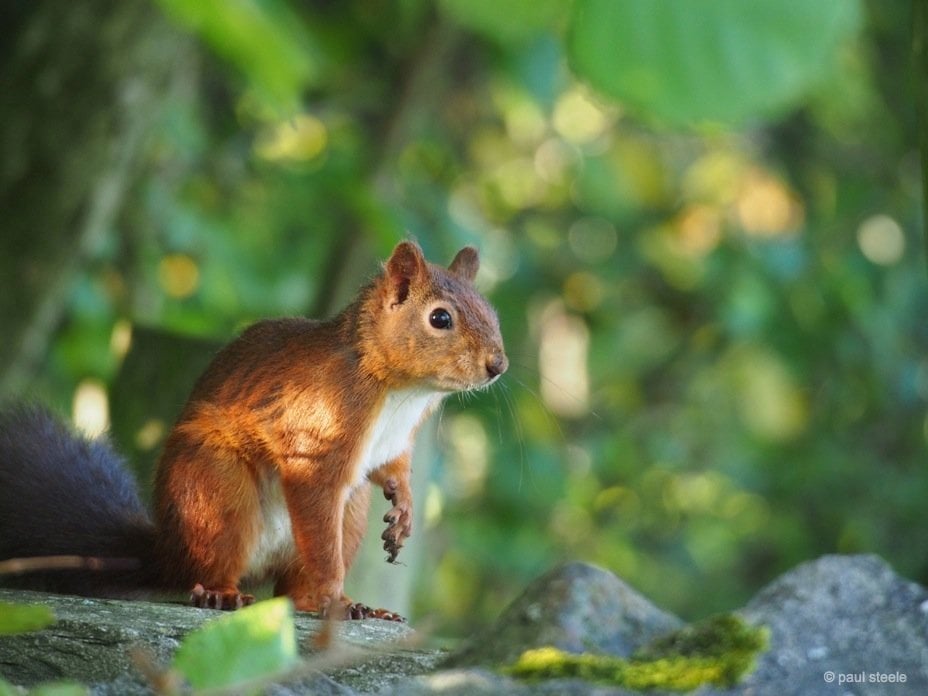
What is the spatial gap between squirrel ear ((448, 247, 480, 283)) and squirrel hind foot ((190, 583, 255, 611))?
0.68 m

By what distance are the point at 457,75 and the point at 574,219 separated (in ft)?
2.81

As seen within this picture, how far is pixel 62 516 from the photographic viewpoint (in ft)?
7.34

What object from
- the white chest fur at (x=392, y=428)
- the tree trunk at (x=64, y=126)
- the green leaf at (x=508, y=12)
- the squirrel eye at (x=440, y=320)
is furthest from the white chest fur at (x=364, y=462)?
the tree trunk at (x=64, y=126)

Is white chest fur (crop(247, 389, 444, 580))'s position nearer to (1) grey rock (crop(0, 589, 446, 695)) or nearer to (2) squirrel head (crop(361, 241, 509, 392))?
(2) squirrel head (crop(361, 241, 509, 392))

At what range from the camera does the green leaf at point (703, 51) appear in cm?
142

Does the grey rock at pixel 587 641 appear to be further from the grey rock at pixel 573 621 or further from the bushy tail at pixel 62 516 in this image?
the bushy tail at pixel 62 516

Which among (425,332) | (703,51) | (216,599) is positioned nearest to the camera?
(703,51)

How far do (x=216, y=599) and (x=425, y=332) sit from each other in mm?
533

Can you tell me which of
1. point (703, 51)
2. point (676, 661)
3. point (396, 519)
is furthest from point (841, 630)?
point (396, 519)

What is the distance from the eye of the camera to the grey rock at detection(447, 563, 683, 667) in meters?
1.38

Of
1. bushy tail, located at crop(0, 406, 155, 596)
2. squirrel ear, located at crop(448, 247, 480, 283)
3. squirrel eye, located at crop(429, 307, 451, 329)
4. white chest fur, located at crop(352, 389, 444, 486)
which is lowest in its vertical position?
bushy tail, located at crop(0, 406, 155, 596)

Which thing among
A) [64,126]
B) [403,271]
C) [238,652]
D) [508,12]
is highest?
[64,126]

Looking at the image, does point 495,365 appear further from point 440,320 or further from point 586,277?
point 586,277

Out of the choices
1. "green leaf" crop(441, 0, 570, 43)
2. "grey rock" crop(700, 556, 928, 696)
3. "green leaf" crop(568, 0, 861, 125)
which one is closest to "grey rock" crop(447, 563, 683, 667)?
"grey rock" crop(700, 556, 928, 696)
